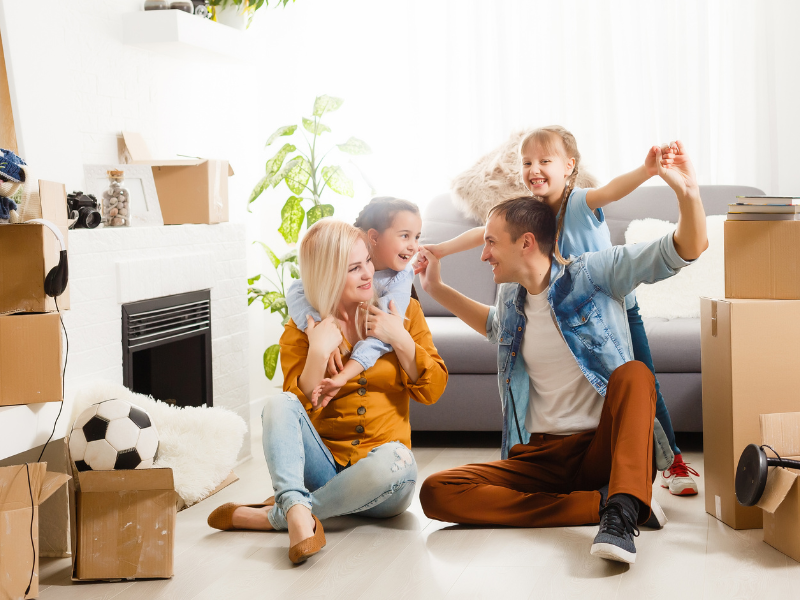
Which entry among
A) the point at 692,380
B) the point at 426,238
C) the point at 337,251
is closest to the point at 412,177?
the point at 426,238

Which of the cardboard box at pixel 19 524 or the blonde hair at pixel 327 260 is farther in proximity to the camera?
the blonde hair at pixel 327 260

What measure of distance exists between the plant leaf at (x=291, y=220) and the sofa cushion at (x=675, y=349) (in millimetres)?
1639

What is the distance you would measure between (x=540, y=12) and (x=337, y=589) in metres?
3.20

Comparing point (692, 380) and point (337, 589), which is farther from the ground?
point (692, 380)

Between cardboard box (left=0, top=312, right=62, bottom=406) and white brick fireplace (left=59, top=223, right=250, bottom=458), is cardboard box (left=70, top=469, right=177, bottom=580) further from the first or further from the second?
white brick fireplace (left=59, top=223, right=250, bottom=458)

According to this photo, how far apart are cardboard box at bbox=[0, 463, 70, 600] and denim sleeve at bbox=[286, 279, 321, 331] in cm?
73

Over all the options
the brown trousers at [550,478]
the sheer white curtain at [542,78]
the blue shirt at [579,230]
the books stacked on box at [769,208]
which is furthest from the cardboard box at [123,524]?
the sheer white curtain at [542,78]

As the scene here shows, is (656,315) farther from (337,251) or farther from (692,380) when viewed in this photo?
(337,251)

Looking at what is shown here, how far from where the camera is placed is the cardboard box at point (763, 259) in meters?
2.13

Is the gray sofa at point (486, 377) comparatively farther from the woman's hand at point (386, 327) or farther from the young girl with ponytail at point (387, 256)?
the woman's hand at point (386, 327)

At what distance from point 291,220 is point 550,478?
1.99 meters

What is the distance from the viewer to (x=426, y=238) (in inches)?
146

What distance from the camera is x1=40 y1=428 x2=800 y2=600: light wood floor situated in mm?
1809

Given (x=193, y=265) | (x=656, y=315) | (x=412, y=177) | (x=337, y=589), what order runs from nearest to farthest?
(x=337, y=589), (x=193, y=265), (x=656, y=315), (x=412, y=177)
